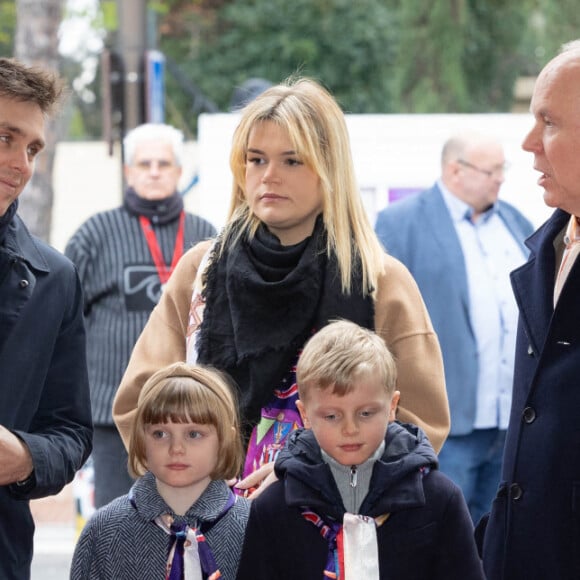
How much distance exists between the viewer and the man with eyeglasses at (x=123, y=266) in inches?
249

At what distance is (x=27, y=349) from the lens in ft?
11.0

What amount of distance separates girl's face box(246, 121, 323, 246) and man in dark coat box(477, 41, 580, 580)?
24.6 inches

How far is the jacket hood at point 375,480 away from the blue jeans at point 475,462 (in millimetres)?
3034

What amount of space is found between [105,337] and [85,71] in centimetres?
2135

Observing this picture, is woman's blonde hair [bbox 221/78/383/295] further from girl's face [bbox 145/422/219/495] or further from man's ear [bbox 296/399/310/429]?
girl's face [bbox 145/422/219/495]

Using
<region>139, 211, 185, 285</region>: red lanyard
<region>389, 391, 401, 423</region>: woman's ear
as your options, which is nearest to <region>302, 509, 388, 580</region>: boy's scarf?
<region>389, 391, 401, 423</region>: woman's ear

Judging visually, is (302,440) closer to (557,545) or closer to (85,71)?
(557,545)

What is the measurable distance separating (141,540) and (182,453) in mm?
242

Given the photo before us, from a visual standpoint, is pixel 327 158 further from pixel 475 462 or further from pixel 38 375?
pixel 475 462

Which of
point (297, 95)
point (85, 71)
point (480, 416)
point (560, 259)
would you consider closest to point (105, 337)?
point (480, 416)

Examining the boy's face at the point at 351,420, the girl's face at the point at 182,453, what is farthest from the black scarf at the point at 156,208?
the boy's face at the point at 351,420

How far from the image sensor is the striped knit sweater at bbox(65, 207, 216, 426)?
6348mm

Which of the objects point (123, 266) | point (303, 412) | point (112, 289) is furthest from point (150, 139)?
point (303, 412)

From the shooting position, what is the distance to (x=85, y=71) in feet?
88.4
